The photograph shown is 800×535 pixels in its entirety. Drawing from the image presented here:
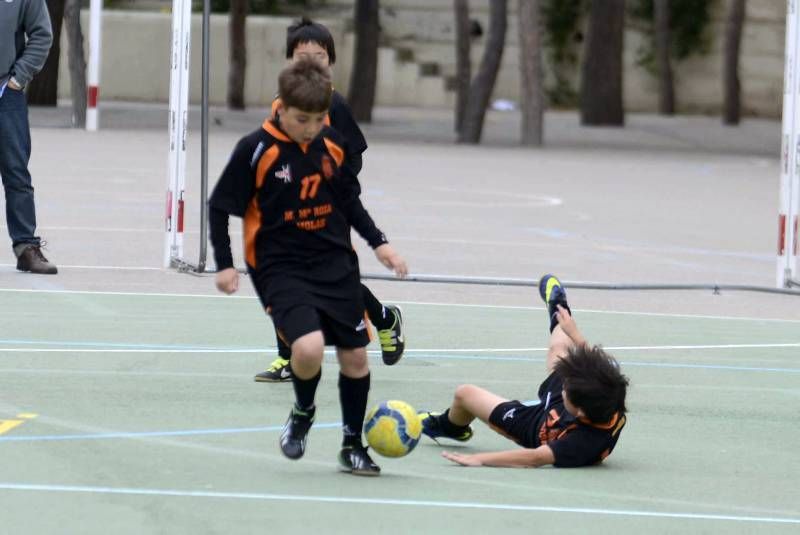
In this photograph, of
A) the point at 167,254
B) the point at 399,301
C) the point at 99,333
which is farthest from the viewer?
the point at 167,254

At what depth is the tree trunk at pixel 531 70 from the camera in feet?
106

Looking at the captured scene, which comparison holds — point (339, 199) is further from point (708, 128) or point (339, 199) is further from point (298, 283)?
point (708, 128)

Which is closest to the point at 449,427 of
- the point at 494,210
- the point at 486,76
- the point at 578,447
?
the point at 578,447

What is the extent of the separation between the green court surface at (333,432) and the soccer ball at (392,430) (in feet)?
0.40

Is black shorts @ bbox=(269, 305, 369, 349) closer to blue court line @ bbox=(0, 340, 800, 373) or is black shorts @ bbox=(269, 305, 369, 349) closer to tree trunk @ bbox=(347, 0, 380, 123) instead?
blue court line @ bbox=(0, 340, 800, 373)

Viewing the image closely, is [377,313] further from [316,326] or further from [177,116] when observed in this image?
[177,116]

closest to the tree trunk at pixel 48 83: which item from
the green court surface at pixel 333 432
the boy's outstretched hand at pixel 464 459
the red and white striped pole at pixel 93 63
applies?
the red and white striped pole at pixel 93 63

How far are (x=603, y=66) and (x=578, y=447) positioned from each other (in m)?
32.2

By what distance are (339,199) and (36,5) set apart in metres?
6.43

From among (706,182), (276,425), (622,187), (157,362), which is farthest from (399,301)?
(706,182)

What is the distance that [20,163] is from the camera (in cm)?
1259

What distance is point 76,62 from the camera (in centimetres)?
3152

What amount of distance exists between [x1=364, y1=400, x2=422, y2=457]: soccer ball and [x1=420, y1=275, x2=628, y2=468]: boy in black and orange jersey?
0.28m

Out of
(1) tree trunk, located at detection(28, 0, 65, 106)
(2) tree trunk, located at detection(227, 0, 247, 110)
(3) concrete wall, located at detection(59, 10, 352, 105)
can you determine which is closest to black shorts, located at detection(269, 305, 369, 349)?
(1) tree trunk, located at detection(28, 0, 65, 106)
